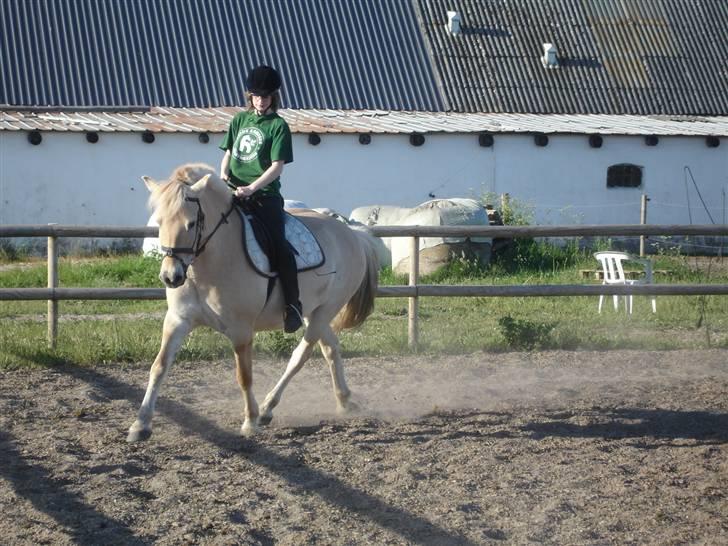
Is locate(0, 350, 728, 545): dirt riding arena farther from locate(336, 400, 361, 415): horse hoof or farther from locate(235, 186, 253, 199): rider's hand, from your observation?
locate(235, 186, 253, 199): rider's hand

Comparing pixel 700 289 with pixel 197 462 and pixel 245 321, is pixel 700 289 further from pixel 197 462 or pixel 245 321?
pixel 197 462

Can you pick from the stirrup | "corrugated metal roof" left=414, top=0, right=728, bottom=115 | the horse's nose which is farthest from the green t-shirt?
"corrugated metal roof" left=414, top=0, right=728, bottom=115

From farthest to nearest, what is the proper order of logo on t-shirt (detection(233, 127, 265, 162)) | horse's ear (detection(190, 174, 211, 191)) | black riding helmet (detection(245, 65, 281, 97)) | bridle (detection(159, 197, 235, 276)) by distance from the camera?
logo on t-shirt (detection(233, 127, 265, 162)) < black riding helmet (detection(245, 65, 281, 97)) < horse's ear (detection(190, 174, 211, 191)) < bridle (detection(159, 197, 235, 276))

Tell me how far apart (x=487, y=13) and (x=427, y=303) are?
1612 centimetres

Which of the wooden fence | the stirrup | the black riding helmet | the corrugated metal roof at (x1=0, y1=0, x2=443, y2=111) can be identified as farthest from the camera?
the corrugated metal roof at (x1=0, y1=0, x2=443, y2=111)

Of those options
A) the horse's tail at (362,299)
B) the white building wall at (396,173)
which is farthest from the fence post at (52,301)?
the white building wall at (396,173)

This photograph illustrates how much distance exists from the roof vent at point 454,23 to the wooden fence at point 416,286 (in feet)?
56.8

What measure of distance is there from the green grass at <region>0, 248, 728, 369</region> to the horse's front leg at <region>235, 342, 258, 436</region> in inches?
108

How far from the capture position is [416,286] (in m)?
9.59

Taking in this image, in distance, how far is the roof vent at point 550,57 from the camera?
86.4 ft

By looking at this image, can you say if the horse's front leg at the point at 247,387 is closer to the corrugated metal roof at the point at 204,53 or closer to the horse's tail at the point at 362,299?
the horse's tail at the point at 362,299

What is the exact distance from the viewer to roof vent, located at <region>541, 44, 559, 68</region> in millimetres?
26344

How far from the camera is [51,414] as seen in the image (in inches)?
271

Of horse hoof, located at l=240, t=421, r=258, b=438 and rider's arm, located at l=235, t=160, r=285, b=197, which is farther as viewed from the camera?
horse hoof, located at l=240, t=421, r=258, b=438
